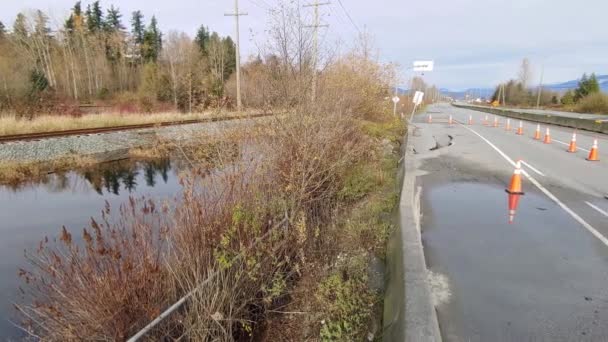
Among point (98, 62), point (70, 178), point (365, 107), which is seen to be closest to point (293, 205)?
point (70, 178)

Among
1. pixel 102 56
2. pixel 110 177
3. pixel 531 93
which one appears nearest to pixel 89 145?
pixel 110 177

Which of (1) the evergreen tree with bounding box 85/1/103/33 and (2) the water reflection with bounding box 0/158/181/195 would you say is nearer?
(2) the water reflection with bounding box 0/158/181/195

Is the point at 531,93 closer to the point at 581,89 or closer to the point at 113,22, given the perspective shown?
the point at 581,89

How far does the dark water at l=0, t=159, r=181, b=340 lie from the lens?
231 inches

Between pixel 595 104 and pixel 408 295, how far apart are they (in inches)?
2203

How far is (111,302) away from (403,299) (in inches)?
104

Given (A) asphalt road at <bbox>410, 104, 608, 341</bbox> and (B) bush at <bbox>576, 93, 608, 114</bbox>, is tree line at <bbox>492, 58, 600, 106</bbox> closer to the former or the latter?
(B) bush at <bbox>576, 93, 608, 114</bbox>

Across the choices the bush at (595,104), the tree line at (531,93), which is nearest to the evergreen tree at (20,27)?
Result: the bush at (595,104)

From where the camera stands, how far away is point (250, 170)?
16.9 ft

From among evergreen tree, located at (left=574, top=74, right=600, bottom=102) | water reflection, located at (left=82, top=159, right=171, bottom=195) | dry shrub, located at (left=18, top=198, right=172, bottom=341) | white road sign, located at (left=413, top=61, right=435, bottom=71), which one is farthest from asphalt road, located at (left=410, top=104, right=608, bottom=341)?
evergreen tree, located at (left=574, top=74, right=600, bottom=102)

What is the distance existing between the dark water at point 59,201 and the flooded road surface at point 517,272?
4.47m

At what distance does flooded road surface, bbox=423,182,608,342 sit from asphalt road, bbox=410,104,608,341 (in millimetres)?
10

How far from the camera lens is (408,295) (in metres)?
3.02

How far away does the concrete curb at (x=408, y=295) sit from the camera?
8.43 feet
